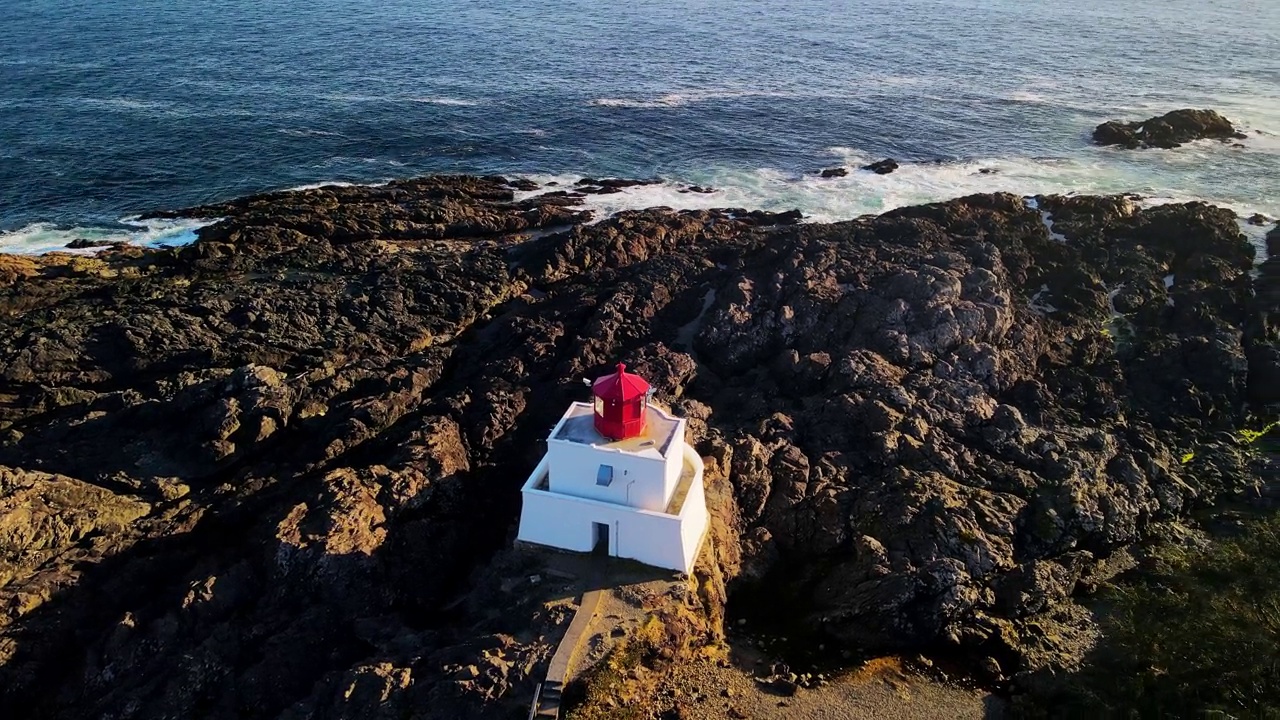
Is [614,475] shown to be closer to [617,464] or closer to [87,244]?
[617,464]

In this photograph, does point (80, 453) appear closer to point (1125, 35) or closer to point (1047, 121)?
point (1047, 121)

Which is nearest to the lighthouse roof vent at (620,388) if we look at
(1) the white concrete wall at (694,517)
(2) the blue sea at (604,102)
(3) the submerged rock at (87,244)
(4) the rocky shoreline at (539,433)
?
(1) the white concrete wall at (694,517)

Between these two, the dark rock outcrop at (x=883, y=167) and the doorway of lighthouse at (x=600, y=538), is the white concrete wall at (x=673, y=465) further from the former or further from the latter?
the dark rock outcrop at (x=883, y=167)

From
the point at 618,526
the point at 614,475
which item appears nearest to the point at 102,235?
the point at 614,475

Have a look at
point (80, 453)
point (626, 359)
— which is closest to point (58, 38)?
point (80, 453)

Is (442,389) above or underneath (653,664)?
above

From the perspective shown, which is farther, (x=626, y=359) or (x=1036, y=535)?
(x=626, y=359)
